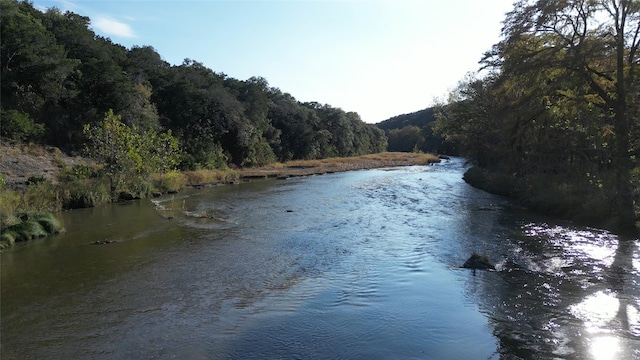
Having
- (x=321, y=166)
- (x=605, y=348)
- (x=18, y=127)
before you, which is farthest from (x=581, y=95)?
(x=321, y=166)

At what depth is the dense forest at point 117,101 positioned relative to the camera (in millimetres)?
31984

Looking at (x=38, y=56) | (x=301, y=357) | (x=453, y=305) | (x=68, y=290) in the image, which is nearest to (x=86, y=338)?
(x=68, y=290)

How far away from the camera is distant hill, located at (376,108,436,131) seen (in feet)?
522

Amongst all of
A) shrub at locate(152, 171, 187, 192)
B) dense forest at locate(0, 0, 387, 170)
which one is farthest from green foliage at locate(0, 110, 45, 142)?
shrub at locate(152, 171, 187, 192)

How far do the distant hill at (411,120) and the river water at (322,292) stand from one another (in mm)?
144599

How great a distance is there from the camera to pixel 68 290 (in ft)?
33.1

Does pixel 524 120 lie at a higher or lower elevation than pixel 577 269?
higher

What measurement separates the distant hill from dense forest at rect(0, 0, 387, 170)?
3758 inches

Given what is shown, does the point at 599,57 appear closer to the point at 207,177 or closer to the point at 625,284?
the point at 625,284

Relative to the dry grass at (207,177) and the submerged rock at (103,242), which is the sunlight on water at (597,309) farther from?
the dry grass at (207,177)

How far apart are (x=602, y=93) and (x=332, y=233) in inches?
472

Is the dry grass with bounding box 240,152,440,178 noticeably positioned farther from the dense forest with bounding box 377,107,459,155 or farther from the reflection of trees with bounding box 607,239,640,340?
the reflection of trees with bounding box 607,239,640,340

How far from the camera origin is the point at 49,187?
21.6m

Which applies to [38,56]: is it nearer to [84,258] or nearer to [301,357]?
[84,258]
